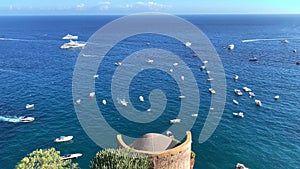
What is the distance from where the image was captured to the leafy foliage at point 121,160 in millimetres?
22594

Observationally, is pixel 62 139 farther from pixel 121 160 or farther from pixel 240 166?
pixel 121 160

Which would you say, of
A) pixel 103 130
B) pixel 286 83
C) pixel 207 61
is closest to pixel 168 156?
pixel 103 130

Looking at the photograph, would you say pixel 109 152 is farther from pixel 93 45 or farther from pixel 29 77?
pixel 93 45

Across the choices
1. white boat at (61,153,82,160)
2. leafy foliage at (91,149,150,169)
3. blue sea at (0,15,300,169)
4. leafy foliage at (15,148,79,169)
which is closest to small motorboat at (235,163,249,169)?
blue sea at (0,15,300,169)

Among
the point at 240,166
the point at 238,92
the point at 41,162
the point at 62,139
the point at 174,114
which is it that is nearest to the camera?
the point at 41,162

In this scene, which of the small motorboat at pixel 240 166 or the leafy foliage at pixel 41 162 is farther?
the small motorboat at pixel 240 166

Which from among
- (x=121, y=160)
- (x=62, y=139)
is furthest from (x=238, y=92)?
(x=121, y=160)

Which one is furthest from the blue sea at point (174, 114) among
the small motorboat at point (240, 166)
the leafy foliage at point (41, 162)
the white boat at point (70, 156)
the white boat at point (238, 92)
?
the leafy foliage at point (41, 162)

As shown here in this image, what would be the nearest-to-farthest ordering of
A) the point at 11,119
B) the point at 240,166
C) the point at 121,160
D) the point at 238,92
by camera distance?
the point at 121,160
the point at 240,166
the point at 11,119
the point at 238,92

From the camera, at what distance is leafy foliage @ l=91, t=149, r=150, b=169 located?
74.1 ft

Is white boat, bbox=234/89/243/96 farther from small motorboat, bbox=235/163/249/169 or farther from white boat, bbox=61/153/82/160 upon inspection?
white boat, bbox=61/153/82/160

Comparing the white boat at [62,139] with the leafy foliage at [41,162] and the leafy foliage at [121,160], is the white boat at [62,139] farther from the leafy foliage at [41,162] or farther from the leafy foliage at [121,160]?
the leafy foliage at [121,160]

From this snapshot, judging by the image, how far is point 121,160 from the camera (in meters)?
22.8

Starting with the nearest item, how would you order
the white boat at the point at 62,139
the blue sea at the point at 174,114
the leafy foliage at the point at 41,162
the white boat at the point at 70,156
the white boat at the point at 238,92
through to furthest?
1. the leafy foliage at the point at 41,162
2. the white boat at the point at 70,156
3. the blue sea at the point at 174,114
4. the white boat at the point at 62,139
5. the white boat at the point at 238,92
